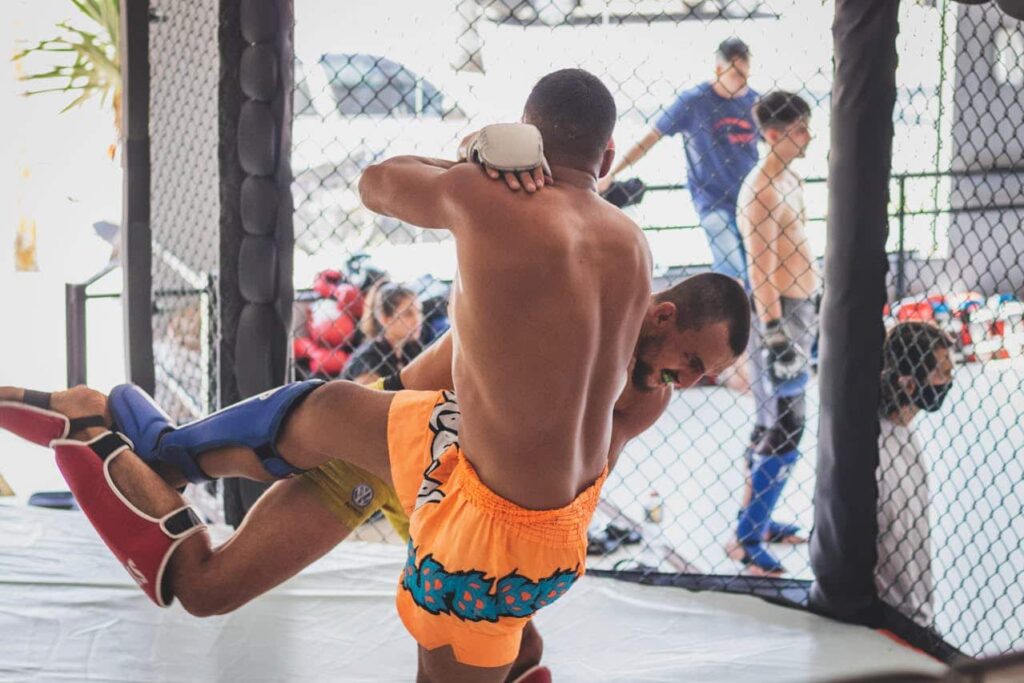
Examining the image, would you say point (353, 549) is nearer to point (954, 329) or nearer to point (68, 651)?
point (68, 651)

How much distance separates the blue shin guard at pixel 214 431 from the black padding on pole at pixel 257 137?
0.87 meters

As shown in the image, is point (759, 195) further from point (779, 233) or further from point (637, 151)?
point (637, 151)

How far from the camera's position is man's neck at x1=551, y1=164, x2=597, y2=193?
1571 mm

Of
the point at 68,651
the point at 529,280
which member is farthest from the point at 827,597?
the point at 68,651

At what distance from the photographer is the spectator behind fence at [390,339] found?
3795mm

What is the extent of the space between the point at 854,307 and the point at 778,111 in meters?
0.94

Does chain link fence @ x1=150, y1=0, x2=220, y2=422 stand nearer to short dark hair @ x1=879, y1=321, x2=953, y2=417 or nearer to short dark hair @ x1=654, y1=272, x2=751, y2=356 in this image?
short dark hair @ x1=654, y1=272, x2=751, y2=356

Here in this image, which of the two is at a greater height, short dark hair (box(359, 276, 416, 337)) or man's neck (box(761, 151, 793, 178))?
man's neck (box(761, 151, 793, 178))

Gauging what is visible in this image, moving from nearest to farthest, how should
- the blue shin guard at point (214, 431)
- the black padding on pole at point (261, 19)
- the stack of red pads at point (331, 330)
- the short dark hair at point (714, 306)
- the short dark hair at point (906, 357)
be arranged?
the short dark hair at point (714, 306), the blue shin guard at point (214, 431), the short dark hair at point (906, 357), the black padding on pole at point (261, 19), the stack of red pads at point (331, 330)

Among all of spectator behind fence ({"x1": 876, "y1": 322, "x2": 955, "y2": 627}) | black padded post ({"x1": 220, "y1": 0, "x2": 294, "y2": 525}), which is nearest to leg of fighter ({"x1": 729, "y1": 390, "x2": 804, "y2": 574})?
spectator behind fence ({"x1": 876, "y1": 322, "x2": 955, "y2": 627})

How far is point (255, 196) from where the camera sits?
9.06 feet

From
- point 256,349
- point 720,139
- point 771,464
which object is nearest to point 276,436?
point 256,349

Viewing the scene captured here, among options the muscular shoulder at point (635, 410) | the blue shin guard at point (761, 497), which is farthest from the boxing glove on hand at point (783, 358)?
the muscular shoulder at point (635, 410)

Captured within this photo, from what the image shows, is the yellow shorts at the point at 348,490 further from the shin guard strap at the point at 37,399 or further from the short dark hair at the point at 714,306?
the short dark hair at the point at 714,306
